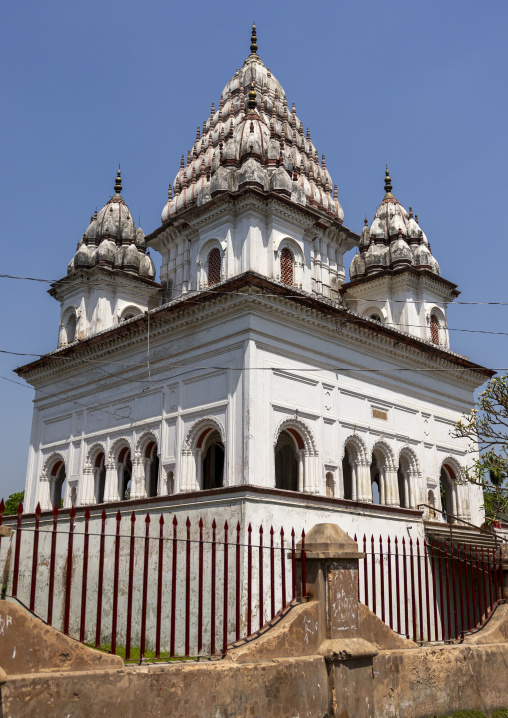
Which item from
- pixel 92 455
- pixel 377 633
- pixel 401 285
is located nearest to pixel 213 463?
pixel 92 455

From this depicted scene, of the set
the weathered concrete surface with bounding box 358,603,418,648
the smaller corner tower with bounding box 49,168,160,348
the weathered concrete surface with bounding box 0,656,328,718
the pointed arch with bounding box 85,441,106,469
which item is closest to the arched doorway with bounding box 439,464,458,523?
the pointed arch with bounding box 85,441,106,469

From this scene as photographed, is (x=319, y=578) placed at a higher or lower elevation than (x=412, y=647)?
higher

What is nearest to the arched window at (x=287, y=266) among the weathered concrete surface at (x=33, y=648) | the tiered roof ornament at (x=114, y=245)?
the tiered roof ornament at (x=114, y=245)

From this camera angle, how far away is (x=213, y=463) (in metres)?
19.7

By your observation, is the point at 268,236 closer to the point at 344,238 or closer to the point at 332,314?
the point at 332,314

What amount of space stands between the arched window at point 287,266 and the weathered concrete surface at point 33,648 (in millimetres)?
13584

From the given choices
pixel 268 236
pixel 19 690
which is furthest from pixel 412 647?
pixel 268 236

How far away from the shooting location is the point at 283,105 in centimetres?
2409

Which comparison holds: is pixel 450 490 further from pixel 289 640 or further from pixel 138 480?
pixel 289 640

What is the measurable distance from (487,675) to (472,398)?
543 inches

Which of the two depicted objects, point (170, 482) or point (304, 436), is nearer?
point (304, 436)

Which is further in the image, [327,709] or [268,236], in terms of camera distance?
[268,236]

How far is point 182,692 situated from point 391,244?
18.8m

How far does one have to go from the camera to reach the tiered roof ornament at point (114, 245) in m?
21.9
